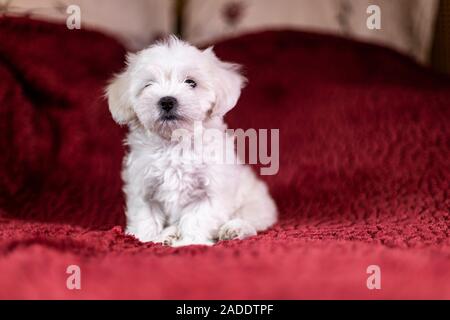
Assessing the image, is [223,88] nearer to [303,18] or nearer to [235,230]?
[235,230]

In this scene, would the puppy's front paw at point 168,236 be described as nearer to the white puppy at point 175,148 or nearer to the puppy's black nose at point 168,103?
the white puppy at point 175,148

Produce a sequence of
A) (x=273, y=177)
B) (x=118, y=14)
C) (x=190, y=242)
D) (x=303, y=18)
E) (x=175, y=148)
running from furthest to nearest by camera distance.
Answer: (x=303, y=18), (x=118, y=14), (x=273, y=177), (x=175, y=148), (x=190, y=242)

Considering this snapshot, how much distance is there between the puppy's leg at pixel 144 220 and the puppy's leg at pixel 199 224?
0.08 meters

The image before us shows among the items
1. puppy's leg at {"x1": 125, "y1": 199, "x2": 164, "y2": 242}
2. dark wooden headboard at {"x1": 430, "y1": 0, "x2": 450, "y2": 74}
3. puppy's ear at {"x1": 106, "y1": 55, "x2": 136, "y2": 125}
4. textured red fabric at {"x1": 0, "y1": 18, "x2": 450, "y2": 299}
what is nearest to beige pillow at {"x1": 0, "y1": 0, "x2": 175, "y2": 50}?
textured red fabric at {"x1": 0, "y1": 18, "x2": 450, "y2": 299}

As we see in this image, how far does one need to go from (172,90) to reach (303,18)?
1361 mm

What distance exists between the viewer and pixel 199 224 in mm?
1645

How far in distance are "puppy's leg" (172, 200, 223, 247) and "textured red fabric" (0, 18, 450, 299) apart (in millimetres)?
218

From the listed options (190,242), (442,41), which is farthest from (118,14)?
(442,41)

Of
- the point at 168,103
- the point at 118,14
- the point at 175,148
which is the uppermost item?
the point at 118,14

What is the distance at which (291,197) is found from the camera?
2.15m

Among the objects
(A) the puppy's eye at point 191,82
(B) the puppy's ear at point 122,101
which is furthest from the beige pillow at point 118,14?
(A) the puppy's eye at point 191,82

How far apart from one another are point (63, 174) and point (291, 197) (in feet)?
3.17

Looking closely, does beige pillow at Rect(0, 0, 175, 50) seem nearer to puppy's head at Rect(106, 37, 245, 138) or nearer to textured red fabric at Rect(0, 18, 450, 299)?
textured red fabric at Rect(0, 18, 450, 299)
